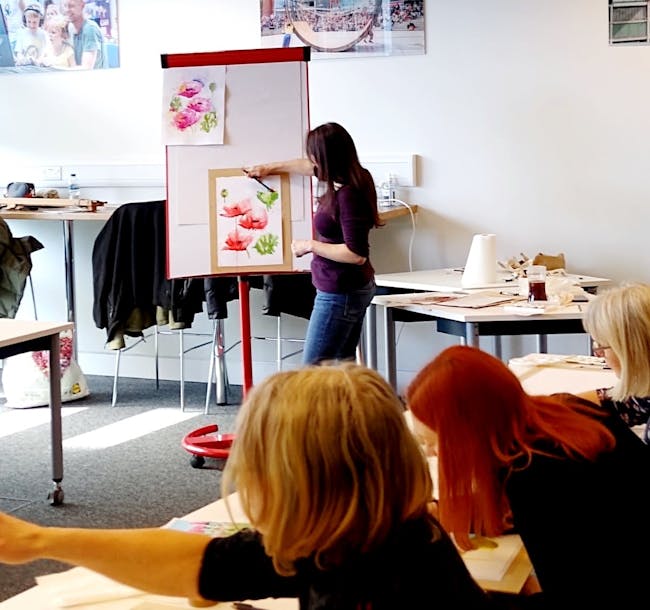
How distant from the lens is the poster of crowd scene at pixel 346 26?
550cm

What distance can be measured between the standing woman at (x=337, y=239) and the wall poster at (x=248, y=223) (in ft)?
0.19

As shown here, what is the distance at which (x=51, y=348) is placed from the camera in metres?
4.00

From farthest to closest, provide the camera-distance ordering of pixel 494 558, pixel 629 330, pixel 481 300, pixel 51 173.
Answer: pixel 51 173
pixel 481 300
pixel 629 330
pixel 494 558

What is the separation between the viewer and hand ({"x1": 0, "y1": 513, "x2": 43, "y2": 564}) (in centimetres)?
128

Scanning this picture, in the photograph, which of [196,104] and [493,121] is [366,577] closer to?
[196,104]

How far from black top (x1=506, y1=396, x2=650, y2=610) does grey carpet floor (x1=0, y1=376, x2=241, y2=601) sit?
2.12 metres

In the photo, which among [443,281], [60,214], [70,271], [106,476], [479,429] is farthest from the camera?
[70,271]

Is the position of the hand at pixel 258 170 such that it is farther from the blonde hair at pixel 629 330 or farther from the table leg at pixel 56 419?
the blonde hair at pixel 629 330

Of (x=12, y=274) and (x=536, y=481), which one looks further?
(x=12, y=274)

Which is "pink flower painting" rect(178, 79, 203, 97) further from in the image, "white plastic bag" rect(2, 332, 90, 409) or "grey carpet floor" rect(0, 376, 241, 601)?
"white plastic bag" rect(2, 332, 90, 409)

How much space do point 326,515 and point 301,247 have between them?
2.92 metres

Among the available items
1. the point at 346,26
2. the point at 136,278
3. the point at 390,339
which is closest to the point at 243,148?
the point at 390,339

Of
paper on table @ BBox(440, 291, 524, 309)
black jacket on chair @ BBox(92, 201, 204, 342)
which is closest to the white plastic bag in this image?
black jacket on chair @ BBox(92, 201, 204, 342)

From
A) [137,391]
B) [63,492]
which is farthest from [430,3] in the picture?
[63,492]
